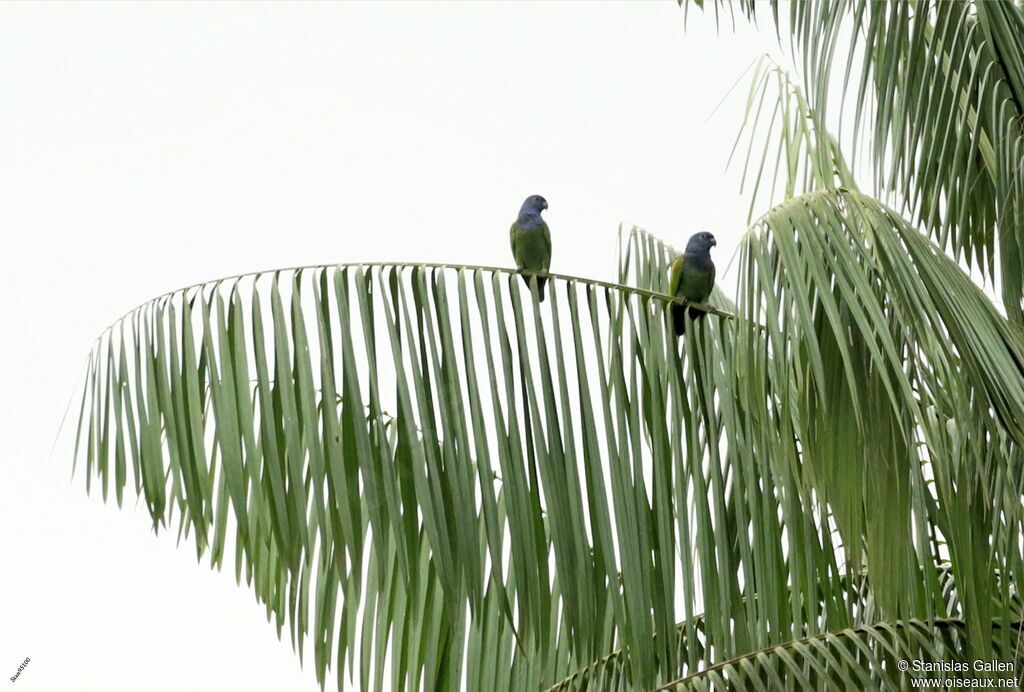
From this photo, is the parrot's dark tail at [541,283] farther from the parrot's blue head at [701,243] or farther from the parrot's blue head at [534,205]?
the parrot's blue head at [701,243]

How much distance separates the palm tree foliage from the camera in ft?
7.16

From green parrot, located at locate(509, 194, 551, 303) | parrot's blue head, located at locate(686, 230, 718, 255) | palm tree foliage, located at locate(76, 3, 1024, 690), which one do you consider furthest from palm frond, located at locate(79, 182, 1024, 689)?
parrot's blue head, located at locate(686, 230, 718, 255)

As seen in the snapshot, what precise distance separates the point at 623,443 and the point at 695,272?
2.71 ft

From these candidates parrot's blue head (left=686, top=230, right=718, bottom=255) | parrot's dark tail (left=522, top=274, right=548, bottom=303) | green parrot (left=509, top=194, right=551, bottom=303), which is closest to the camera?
parrot's dark tail (left=522, top=274, right=548, bottom=303)

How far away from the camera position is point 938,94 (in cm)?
310

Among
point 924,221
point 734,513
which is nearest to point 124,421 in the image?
point 734,513

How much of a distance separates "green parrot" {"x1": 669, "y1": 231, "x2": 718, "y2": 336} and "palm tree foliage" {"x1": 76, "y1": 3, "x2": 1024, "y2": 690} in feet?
1.17

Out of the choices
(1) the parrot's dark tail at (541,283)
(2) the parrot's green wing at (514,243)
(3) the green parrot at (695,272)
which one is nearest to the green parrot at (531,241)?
(2) the parrot's green wing at (514,243)

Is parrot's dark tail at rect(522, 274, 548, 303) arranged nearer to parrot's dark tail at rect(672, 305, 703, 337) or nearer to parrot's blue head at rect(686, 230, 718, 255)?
parrot's dark tail at rect(672, 305, 703, 337)

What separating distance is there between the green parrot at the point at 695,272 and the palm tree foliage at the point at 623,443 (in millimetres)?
355

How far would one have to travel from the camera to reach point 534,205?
3.26 metres

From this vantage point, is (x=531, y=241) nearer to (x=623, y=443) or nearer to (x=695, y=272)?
(x=695, y=272)

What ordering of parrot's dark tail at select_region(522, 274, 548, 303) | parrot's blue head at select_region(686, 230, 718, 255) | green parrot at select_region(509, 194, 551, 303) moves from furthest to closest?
parrot's blue head at select_region(686, 230, 718, 255), green parrot at select_region(509, 194, 551, 303), parrot's dark tail at select_region(522, 274, 548, 303)

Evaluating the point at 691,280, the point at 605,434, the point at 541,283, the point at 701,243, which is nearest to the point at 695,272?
the point at 691,280
